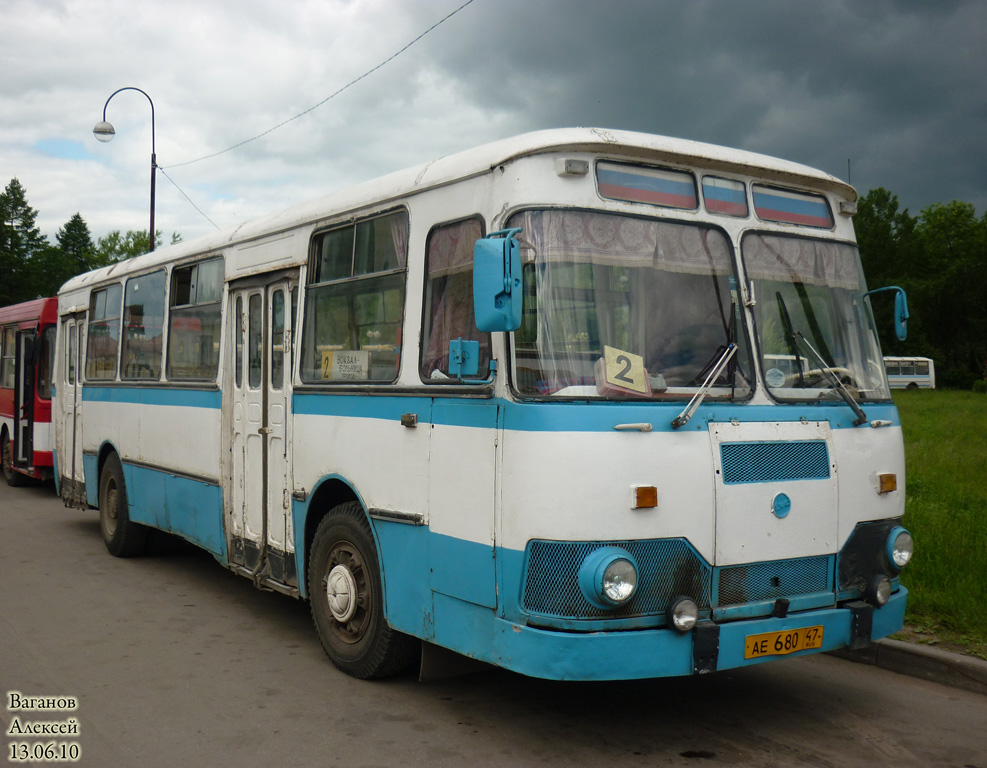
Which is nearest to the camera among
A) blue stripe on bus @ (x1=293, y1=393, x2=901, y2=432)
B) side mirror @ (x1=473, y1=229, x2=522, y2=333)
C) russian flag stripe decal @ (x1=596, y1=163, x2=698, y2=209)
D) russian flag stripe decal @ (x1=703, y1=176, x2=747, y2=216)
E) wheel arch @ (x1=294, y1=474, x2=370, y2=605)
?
side mirror @ (x1=473, y1=229, x2=522, y2=333)

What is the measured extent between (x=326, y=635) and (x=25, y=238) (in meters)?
101

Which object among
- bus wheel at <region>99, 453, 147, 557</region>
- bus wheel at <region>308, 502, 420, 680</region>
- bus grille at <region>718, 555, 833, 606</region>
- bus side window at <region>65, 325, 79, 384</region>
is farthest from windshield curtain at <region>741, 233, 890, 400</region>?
bus side window at <region>65, 325, 79, 384</region>

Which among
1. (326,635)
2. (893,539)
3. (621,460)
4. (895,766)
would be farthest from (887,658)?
(326,635)

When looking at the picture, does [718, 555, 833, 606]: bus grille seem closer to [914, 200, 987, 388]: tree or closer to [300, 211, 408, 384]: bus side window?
[300, 211, 408, 384]: bus side window

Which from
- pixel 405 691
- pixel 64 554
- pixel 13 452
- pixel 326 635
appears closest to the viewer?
pixel 405 691

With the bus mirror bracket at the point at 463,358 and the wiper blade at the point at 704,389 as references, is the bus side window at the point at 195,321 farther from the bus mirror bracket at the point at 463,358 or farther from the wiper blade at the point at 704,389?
the wiper blade at the point at 704,389

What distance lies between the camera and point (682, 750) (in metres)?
4.90

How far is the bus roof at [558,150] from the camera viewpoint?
4.90 meters

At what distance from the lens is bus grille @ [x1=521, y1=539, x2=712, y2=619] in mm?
4516

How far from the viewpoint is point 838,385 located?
5.44m

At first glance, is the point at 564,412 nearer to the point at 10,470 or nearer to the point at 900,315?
the point at 900,315

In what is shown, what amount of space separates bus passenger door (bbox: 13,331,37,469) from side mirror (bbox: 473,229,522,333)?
44.8ft

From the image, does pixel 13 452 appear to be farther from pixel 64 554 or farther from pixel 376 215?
pixel 376 215

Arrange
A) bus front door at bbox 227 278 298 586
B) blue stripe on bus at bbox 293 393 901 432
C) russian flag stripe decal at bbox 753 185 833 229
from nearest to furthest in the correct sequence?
blue stripe on bus at bbox 293 393 901 432 < russian flag stripe decal at bbox 753 185 833 229 < bus front door at bbox 227 278 298 586
